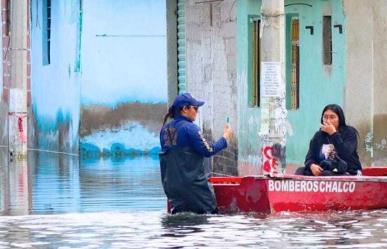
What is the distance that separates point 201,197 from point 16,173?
40.7 ft

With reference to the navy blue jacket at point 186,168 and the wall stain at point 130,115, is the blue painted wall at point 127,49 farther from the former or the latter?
the navy blue jacket at point 186,168

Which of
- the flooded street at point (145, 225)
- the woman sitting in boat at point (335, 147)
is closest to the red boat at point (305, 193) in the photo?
the flooded street at point (145, 225)

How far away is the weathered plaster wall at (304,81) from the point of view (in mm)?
26531

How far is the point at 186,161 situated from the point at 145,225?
1362mm

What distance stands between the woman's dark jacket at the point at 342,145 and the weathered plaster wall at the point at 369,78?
18.1 feet

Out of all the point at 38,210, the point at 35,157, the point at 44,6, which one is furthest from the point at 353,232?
the point at 44,6

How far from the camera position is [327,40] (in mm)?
27062

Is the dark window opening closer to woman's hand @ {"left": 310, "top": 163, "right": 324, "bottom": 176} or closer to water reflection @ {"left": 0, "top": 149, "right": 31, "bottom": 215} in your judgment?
water reflection @ {"left": 0, "top": 149, "right": 31, "bottom": 215}

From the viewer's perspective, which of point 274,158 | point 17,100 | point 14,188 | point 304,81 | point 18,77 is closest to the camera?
point 274,158

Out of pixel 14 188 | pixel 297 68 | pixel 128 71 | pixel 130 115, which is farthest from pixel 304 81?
pixel 128 71

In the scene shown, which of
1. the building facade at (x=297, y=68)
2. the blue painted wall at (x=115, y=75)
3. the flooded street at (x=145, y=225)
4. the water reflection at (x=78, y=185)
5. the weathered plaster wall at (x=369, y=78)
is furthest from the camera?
the blue painted wall at (x=115, y=75)

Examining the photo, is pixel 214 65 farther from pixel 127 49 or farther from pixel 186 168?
pixel 186 168

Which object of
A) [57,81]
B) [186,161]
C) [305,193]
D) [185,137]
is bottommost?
[305,193]

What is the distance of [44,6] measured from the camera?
42.6 m
